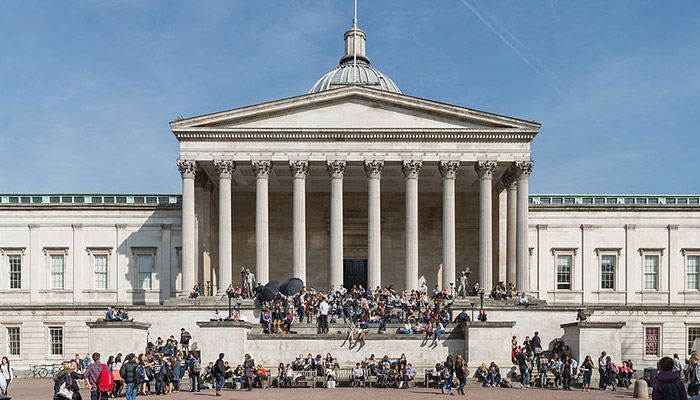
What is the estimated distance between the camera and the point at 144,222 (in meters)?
53.3

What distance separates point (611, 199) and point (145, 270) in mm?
38091

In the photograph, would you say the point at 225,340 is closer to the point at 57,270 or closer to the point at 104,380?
Answer: the point at 104,380

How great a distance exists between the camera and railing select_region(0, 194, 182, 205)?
177ft

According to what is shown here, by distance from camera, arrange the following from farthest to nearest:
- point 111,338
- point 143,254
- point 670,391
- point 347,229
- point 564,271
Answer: point 347,229 < point 564,271 < point 143,254 < point 111,338 < point 670,391

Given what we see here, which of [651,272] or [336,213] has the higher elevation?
[336,213]

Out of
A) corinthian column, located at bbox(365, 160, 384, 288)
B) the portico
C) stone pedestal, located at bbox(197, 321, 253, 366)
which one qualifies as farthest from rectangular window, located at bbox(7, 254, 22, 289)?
corinthian column, located at bbox(365, 160, 384, 288)

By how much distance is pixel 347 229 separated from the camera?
2142 inches

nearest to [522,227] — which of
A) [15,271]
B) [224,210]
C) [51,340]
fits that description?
[224,210]

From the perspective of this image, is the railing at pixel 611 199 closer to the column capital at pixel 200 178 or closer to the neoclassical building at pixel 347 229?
the neoclassical building at pixel 347 229

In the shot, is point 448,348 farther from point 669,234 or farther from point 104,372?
point 669,234

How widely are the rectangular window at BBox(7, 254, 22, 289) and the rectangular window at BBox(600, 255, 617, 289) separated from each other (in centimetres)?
4479

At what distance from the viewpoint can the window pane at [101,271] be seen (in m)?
52.5

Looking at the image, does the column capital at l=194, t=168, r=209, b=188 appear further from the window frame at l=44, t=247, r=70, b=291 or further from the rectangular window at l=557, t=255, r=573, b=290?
the rectangular window at l=557, t=255, r=573, b=290

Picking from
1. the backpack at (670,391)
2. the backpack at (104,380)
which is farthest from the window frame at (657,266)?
the backpack at (104,380)
